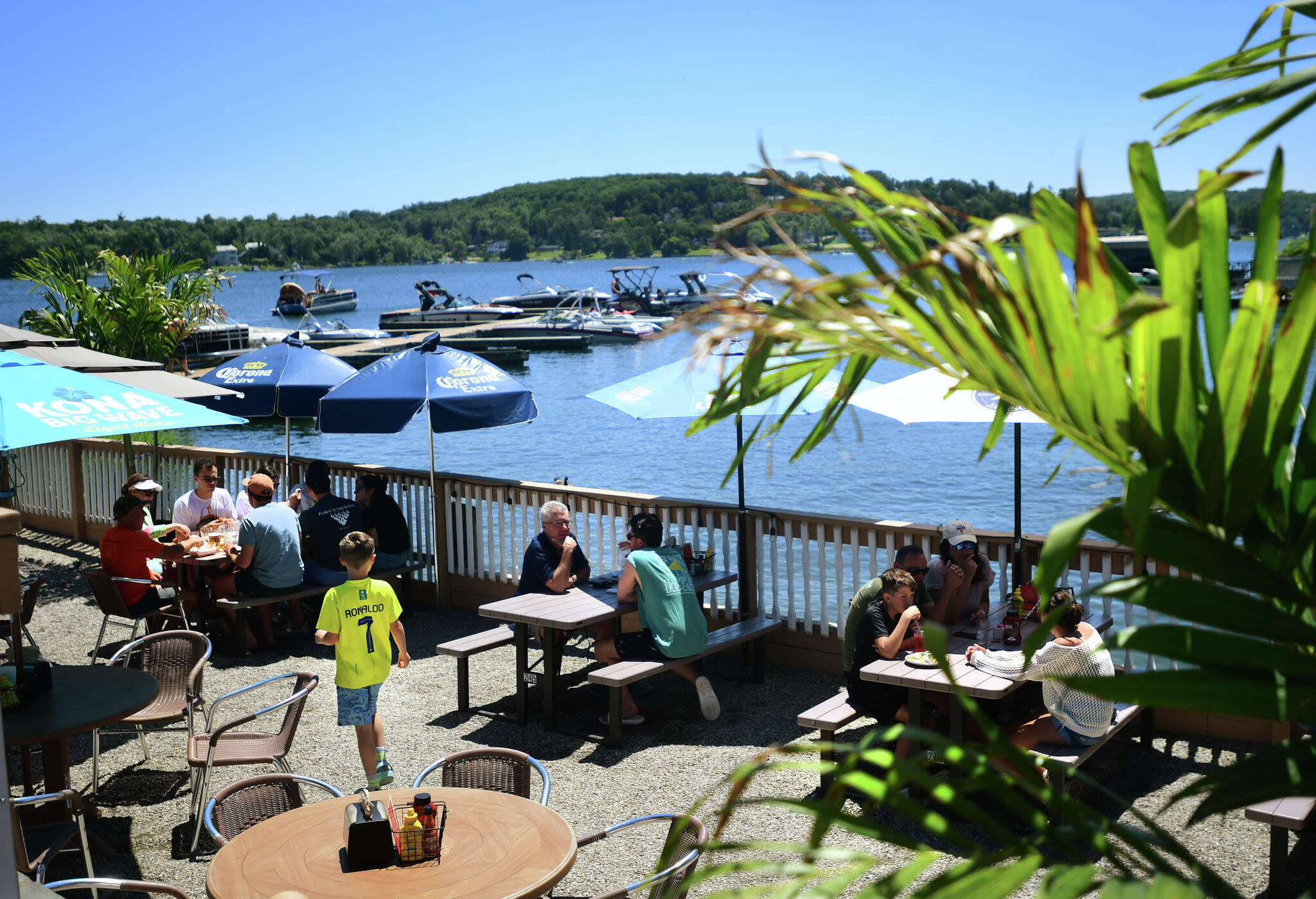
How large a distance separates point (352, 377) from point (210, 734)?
4.82m

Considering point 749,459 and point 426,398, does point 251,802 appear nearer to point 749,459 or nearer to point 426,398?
point 426,398

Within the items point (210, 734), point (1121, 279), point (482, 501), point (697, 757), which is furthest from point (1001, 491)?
point (1121, 279)

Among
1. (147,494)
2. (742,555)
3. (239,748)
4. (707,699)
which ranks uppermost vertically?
(147,494)

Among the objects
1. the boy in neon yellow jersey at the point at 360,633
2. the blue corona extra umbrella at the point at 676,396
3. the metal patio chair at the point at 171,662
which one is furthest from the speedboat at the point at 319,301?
the boy in neon yellow jersey at the point at 360,633

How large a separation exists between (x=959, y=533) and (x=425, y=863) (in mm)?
4163

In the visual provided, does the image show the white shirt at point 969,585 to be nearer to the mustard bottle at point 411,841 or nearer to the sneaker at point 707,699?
the sneaker at point 707,699

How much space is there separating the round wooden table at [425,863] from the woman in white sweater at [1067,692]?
2702 millimetres

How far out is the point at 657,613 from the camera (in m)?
7.51

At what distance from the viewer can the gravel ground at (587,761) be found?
5645mm

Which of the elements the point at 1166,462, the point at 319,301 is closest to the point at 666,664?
the point at 1166,462

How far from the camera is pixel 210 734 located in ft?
19.9

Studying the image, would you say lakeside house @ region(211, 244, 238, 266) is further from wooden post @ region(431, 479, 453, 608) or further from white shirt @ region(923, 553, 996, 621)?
white shirt @ region(923, 553, 996, 621)

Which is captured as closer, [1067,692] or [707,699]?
[1067,692]

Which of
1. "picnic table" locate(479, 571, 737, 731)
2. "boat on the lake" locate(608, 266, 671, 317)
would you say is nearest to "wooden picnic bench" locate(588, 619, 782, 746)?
"picnic table" locate(479, 571, 737, 731)
